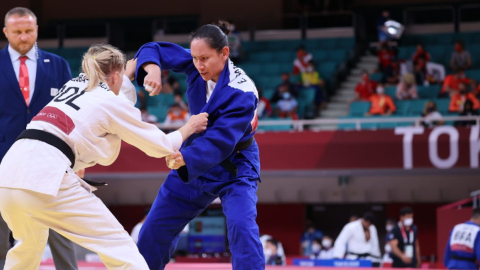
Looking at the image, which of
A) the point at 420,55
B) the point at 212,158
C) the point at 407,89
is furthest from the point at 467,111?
the point at 212,158

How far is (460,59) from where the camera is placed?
43.6 feet

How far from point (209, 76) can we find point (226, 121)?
32 centimetres

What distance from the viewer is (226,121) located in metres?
3.43

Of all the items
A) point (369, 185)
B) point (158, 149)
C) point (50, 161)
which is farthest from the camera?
point (369, 185)

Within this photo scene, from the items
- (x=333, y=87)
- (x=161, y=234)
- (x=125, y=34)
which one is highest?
(x=125, y=34)

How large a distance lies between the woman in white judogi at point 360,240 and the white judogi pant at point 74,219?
6.50m

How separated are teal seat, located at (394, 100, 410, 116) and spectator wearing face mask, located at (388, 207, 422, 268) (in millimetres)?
3513

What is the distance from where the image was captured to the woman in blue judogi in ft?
11.0

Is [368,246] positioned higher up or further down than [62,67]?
further down

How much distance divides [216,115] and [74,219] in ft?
3.19

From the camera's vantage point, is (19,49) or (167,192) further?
(19,49)

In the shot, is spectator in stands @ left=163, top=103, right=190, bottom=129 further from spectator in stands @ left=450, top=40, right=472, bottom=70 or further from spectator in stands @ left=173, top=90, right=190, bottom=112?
spectator in stands @ left=450, top=40, right=472, bottom=70

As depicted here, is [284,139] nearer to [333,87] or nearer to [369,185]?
[369,185]

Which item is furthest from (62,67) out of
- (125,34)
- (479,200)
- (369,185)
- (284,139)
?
(125,34)
